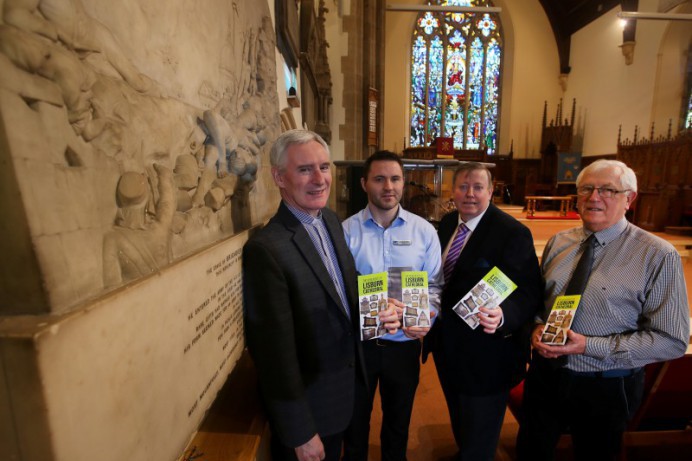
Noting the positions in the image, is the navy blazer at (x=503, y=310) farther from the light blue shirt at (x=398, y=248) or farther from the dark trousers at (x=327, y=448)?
the dark trousers at (x=327, y=448)

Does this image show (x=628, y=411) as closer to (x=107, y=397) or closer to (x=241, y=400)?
(x=241, y=400)

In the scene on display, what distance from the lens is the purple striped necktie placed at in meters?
1.77

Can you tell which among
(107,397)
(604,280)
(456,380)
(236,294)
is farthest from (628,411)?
(107,397)

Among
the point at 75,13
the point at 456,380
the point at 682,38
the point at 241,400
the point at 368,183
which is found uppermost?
the point at 682,38

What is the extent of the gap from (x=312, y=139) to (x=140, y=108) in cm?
59

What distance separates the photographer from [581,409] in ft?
4.87

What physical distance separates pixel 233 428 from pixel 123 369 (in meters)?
0.66

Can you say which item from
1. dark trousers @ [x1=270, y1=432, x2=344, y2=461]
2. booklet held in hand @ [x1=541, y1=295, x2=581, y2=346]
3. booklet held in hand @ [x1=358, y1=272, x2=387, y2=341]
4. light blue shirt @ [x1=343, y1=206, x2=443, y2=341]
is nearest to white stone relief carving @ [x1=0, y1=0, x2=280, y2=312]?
booklet held in hand @ [x1=358, y1=272, x2=387, y2=341]

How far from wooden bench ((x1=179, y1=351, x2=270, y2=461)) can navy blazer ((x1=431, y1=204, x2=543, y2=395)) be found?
3.34 ft

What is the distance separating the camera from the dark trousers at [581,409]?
56.2 inches

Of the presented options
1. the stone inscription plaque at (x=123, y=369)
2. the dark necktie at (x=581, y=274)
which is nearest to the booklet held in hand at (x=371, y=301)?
the stone inscription plaque at (x=123, y=369)

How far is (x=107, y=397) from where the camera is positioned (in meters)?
0.59

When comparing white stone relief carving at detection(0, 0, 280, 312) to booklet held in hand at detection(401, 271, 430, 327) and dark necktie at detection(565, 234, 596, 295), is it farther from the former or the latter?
dark necktie at detection(565, 234, 596, 295)

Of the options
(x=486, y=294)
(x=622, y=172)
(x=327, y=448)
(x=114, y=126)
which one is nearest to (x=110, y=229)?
(x=114, y=126)
